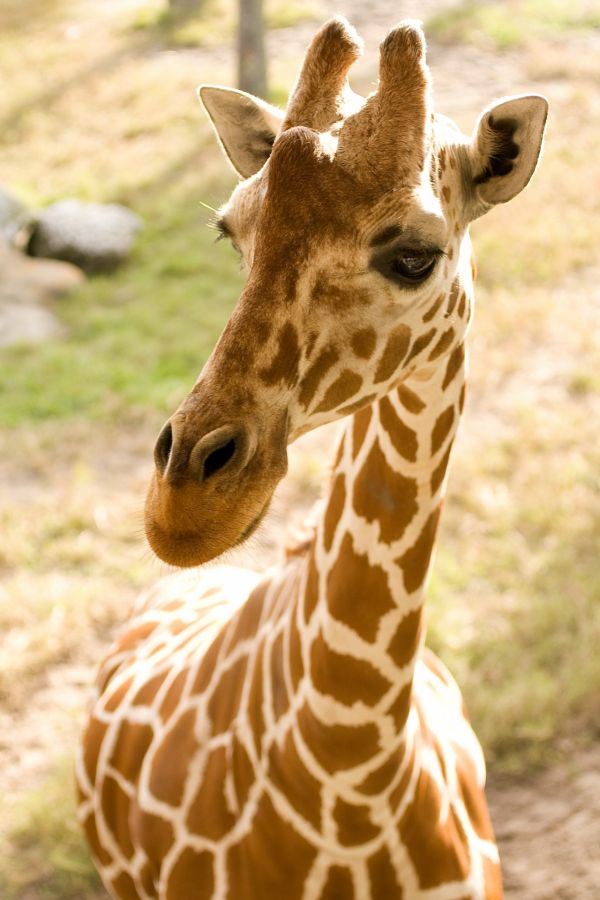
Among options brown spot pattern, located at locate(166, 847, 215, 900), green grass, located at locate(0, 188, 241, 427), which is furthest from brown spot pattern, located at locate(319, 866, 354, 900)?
green grass, located at locate(0, 188, 241, 427)

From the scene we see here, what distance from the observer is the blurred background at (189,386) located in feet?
11.6

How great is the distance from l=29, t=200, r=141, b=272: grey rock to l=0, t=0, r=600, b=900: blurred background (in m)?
0.02

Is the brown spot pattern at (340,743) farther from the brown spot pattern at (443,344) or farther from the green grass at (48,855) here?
the green grass at (48,855)

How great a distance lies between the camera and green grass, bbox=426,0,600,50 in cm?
1092

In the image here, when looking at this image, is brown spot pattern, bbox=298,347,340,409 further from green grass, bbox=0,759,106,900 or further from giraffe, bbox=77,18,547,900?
green grass, bbox=0,759,106,900

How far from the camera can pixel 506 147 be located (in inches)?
65.1

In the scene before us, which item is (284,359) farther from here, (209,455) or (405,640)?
(405,640)

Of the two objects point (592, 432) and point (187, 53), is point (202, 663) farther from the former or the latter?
point (187, 53)

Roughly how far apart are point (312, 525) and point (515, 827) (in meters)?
1.56

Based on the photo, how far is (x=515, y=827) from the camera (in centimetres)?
325

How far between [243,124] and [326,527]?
2.36 feet

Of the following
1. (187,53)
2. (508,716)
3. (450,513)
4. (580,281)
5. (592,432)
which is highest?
(187,53)

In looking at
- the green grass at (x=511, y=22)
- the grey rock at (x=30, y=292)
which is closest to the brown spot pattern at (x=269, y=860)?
the grey rock at (x=30, y=292)

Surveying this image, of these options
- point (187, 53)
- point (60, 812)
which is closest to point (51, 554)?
point (60, 812)
